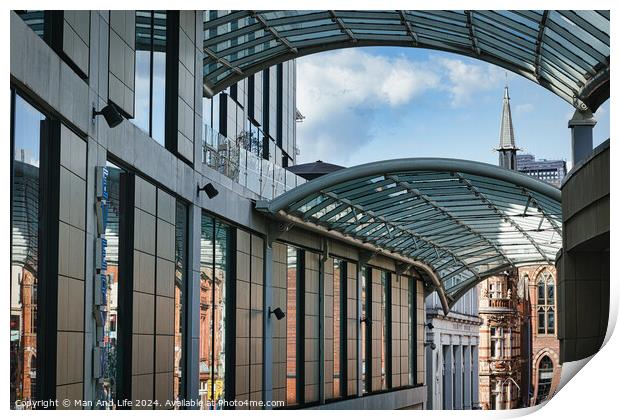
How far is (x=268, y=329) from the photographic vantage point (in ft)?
111

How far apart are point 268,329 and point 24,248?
59.4ft

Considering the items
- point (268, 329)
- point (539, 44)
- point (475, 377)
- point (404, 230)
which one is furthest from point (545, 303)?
point (539, 44)

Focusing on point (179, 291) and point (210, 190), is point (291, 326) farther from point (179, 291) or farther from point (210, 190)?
point (179, 291)

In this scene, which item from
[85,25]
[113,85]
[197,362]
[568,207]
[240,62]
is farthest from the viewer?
[240,62]

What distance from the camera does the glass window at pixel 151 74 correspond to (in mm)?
23109

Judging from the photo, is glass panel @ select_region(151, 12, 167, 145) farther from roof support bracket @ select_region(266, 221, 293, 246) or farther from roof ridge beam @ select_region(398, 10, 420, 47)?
roof support bracket @ select_region(266, 221, 293, 246)

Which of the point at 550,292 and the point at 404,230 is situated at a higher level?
the point at 550,292

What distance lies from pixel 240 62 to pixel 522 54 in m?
9.68

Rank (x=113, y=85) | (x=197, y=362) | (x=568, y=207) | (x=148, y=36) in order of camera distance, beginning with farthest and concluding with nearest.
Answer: (x=197, y=362), (x=148, y=36), (x=568, y=207), (x=113, y=85)

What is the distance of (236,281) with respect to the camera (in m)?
30.7

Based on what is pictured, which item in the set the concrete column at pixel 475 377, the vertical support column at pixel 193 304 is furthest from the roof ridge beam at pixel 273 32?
the concrete column at pixel 475 377

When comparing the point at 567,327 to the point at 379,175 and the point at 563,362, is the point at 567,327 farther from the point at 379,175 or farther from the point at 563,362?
the point at 379,175

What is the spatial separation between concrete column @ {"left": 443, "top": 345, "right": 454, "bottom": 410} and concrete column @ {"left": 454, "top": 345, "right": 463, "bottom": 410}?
232cm

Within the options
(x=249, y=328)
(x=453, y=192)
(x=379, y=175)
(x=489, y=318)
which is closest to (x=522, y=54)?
(x=379, y=175)
